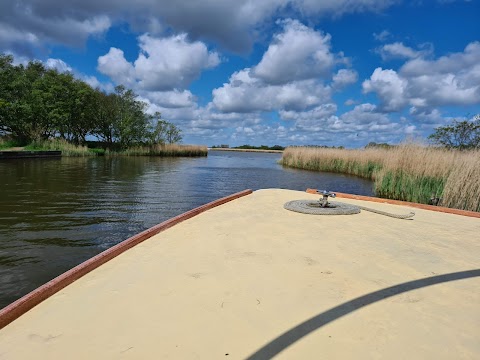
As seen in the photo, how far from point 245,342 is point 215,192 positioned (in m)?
9.55

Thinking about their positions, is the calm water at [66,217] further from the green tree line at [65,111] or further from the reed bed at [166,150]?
the reed bed at [166,150]

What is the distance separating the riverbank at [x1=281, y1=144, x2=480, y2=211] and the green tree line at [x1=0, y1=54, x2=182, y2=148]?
25.7 meters

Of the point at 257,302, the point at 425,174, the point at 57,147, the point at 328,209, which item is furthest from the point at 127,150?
the point at 257,302

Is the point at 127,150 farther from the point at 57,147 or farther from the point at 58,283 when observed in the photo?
the point at 58,283

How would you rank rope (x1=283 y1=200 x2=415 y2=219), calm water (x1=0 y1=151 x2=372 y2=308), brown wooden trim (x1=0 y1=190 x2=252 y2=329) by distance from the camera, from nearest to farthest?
1. brown wooden trim (x1=0 y1=190 x2=252 y2=329)
2. calm water (x1=0 y1=151 x2=372 y2=308)
3. rope (x1=283 y1=200 x2=415 y2=219)

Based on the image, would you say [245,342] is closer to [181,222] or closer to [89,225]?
[181,222]

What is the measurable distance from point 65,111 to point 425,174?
32.3 meters

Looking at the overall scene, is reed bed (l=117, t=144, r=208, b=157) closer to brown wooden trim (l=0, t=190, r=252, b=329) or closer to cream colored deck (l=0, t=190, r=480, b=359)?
brown wooden trim (l=0, t=190, r=252, b=329)

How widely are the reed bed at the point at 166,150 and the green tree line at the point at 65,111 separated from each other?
1321 mm

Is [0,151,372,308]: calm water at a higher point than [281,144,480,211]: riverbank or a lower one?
lower

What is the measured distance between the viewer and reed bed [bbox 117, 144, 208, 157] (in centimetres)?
3703

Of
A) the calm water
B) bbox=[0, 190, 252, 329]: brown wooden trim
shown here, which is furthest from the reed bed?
bbox=[0, 190, 252, 329]: brown wooden trim

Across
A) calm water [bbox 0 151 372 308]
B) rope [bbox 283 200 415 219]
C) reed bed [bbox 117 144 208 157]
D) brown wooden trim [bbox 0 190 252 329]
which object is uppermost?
reed bed [bbox 117 144 208 157]

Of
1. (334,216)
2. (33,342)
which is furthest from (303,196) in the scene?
(33,342)
